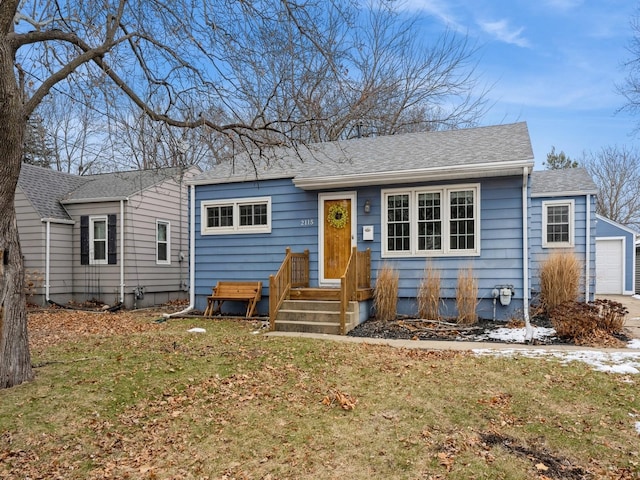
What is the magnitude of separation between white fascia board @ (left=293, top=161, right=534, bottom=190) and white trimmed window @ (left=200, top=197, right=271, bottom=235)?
1.33 meters

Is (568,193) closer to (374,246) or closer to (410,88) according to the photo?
(374,246)

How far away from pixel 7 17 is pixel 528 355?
24.1ft

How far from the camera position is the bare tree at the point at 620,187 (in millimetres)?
26484

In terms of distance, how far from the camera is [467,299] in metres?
8.77

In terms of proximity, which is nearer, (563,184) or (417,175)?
(417,175)

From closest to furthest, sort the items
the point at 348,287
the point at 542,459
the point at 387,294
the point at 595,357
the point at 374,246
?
the point at 542,459
the point at 595,357
the point at 348,287
the point at 387,294
the point at 374,246

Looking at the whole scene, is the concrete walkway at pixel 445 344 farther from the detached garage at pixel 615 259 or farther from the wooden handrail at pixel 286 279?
the detached garage at pixel 615 259

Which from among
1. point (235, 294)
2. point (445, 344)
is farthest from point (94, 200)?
point (445, 344)

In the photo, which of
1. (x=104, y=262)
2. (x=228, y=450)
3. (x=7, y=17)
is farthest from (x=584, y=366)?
(x=104, y=262)

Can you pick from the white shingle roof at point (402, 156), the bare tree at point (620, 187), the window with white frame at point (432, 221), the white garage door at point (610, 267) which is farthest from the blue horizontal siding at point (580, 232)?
the bare tree at point (620, 187)

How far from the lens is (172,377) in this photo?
5156 millimetres

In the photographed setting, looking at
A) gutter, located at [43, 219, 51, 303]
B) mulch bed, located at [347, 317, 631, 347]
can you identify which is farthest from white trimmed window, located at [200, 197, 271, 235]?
gutter, located at [43, 219, 51, 303]

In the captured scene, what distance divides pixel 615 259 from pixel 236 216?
49.5 ft

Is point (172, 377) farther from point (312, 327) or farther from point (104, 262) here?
point (104, 262)
